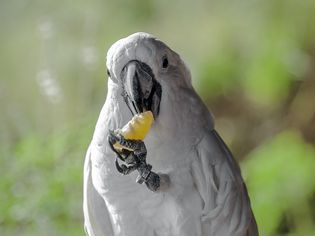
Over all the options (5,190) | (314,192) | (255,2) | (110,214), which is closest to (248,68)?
(255,2)

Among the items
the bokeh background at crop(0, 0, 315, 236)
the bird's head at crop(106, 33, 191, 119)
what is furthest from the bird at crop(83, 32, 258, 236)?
the bokeh background at crop(0, 0, 315, 236)

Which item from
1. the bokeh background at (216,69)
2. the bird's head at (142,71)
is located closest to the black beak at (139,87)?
the bird's head at (142,71)

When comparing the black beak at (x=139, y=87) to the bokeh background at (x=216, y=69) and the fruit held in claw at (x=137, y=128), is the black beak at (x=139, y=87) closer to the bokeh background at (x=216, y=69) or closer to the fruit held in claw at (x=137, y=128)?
the fruit held in claw at (x=137, y=128)

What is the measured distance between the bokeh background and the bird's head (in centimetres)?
63

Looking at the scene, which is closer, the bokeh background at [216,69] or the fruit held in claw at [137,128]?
the fruit held in claw at [137,128]

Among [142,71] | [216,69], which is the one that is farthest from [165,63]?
[216,69]

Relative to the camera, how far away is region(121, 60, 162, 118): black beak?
496 mm

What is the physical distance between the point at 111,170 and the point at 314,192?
71 cm

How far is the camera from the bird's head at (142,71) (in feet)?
1.64

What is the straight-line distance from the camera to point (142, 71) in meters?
0.50

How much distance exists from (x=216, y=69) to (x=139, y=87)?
0.79 metres

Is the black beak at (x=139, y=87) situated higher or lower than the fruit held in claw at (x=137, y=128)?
higher

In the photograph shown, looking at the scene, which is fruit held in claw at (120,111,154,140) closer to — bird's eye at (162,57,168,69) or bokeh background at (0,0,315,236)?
bird's eye at (162,57,168,69)

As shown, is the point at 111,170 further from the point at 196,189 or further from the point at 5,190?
the point at 5,190
